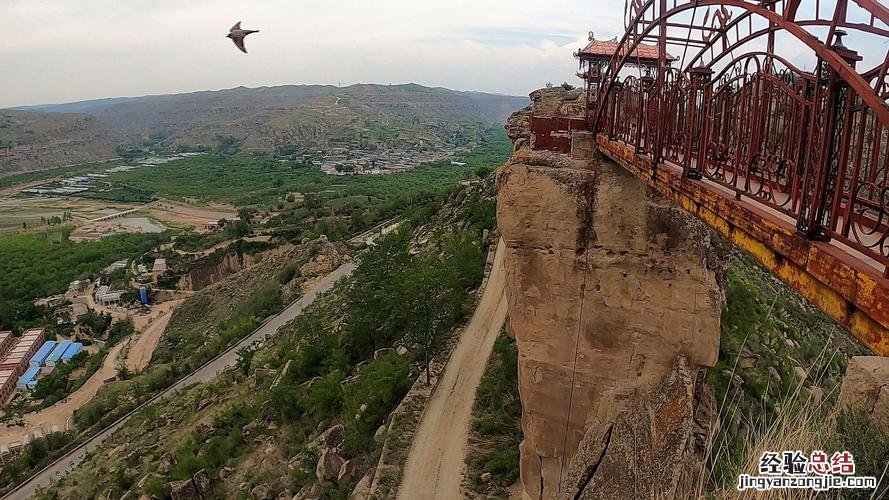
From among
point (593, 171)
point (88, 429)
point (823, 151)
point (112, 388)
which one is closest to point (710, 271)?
point (593, 171)

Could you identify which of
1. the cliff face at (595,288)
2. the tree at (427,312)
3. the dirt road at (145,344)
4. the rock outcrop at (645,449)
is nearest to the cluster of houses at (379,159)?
the dirt road at (145,344)

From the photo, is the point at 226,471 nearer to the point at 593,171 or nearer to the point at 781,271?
the point at 593,171

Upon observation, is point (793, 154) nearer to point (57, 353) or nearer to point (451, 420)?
point (451, 420)

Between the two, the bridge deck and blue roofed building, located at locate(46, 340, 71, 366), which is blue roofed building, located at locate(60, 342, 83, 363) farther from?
the bridge deck

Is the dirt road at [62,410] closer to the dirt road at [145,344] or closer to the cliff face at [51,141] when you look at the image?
the dirt road at [145,344]

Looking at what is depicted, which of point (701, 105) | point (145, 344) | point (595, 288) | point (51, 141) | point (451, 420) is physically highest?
point (51, 141)

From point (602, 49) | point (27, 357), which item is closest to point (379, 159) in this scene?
point (27, 357)
